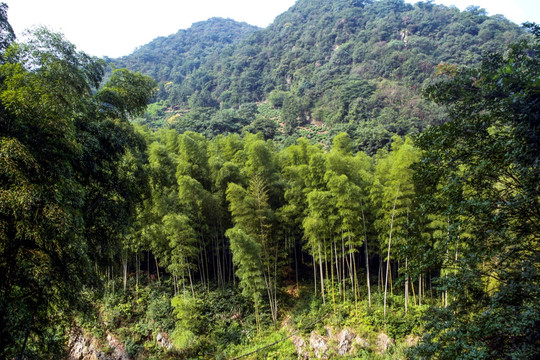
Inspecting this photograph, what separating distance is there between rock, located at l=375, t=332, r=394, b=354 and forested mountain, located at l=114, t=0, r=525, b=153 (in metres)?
18.4

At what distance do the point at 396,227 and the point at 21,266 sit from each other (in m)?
9.15

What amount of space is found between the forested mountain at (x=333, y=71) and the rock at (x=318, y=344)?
18.8 metres

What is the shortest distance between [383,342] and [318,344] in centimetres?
194

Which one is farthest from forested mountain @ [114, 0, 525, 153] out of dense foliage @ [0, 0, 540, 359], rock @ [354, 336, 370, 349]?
rock @ [354, 336, 370, 349]

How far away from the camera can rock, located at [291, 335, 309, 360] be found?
885 centimetres

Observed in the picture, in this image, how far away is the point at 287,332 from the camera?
9617 mm

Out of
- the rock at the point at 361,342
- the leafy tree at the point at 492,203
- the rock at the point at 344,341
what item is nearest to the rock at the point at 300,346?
the rock at the point at 344,341

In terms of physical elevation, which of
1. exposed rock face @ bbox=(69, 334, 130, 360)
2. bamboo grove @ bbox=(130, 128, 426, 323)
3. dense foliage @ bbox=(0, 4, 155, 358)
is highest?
dense foliage @ bbox=(0, 4, 155, 358)

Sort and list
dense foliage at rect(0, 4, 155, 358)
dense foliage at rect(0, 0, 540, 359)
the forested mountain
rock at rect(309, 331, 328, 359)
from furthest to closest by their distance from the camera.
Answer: the forested mountain
rock at rect(309, 331, 328, 359)
dense foliage at rect(0, 4, 155, 358)
dense foliage at rect(0, 0, 540, 359)

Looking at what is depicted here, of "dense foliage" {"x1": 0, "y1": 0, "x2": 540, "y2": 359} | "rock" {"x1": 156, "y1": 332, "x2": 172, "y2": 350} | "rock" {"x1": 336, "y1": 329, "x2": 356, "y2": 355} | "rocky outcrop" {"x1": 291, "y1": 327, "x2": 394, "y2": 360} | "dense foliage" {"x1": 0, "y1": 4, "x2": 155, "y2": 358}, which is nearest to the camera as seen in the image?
"dense foliage" {"x1": 0, "y1": 0, "x2": 540, "y2": 359}

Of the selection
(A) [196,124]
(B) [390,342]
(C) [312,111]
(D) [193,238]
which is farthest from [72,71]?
(C) [312,111]

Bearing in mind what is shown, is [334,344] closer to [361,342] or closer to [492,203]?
[361,342]

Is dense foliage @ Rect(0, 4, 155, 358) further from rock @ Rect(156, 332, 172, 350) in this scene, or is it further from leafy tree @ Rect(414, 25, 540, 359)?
rock @ Rect(156, 332, 172, 350)

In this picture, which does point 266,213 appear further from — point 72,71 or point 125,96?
point 72,71
